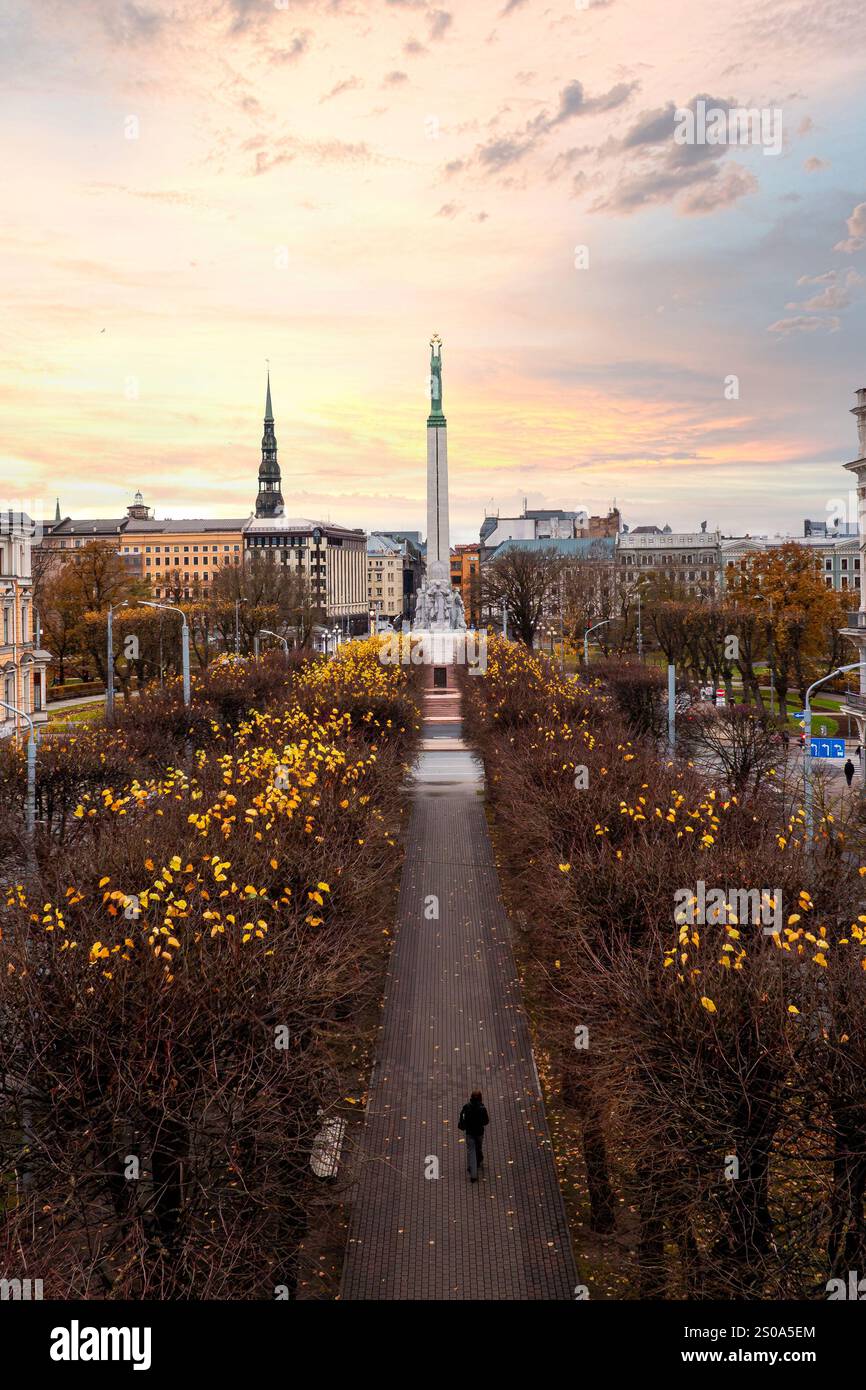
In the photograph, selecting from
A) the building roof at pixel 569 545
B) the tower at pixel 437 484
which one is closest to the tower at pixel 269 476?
the building roof at pixel 569 545

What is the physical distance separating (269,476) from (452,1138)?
7244 inches

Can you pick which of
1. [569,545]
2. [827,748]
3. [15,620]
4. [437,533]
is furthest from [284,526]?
[827,748]

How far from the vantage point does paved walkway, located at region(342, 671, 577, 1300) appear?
507 inches

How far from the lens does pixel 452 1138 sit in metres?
15.9

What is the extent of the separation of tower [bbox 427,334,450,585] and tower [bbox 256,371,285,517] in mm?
95659

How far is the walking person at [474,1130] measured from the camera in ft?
48.2

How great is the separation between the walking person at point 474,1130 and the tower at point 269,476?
17813cm

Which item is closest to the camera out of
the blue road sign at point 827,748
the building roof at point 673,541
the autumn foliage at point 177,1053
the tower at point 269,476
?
the autumn foliage at point 177,1053

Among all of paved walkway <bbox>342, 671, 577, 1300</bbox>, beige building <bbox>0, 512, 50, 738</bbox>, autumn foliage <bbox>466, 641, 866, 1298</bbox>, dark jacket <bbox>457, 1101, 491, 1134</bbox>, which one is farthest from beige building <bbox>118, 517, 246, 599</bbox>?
dark jacket <bbox>457, 1101, 491, 1134</bbox>

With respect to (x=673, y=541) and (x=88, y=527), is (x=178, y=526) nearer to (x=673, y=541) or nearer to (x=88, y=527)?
(x=88, y=527)

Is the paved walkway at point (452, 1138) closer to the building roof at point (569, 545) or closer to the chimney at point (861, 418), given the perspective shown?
the chimney at point (861, 418)

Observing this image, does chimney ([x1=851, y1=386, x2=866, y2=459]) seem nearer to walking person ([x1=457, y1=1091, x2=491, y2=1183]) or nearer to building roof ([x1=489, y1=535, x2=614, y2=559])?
walking person ([x1=457, y1=1091, x2=491, y2=1183])

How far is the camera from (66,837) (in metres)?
23.3

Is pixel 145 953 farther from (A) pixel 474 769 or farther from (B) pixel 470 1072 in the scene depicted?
(A) pixel 474 769
